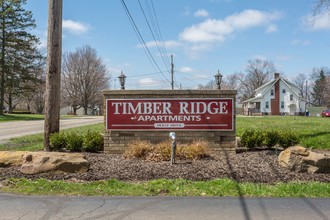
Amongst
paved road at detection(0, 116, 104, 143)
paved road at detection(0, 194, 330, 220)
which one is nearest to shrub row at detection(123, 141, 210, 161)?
paved road at detection(0, 194, 330, 220)

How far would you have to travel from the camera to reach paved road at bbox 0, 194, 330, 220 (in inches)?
194

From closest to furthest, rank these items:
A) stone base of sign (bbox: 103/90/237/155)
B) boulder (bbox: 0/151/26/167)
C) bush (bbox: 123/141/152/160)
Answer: boulder (bbox: 0/151/26/167) < bush (bbox: 123/141/152/160) < stone base of sign (bbox: 103/90/237/155)

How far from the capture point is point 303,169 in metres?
7.62

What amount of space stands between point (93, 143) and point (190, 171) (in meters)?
4.06

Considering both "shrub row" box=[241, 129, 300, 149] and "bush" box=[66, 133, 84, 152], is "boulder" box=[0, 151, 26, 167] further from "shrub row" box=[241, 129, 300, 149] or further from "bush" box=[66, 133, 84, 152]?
"shrub row" box=[241, 129, 300, 149]

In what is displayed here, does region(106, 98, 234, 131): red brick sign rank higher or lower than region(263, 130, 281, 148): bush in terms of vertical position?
higher

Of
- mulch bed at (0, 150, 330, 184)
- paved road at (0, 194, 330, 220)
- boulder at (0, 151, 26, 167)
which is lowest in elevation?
paved road at (0, 194, 330, 220)

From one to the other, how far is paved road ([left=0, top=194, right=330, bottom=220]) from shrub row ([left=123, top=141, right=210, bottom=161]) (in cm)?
330

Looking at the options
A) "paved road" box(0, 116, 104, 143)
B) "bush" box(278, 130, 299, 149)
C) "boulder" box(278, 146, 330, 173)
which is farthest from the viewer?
"paved road" box(0, 116, 104, 143)

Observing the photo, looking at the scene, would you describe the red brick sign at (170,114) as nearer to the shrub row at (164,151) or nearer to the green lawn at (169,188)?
the shrub row at (164,151)

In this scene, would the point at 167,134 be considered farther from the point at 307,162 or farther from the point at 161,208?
the point at 161,208

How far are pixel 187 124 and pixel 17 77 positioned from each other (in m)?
41.6

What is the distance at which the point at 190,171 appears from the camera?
25.0 ft

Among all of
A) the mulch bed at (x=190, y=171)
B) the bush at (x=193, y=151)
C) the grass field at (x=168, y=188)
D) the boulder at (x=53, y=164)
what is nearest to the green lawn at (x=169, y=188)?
the grass field at (x=168, y=188)
